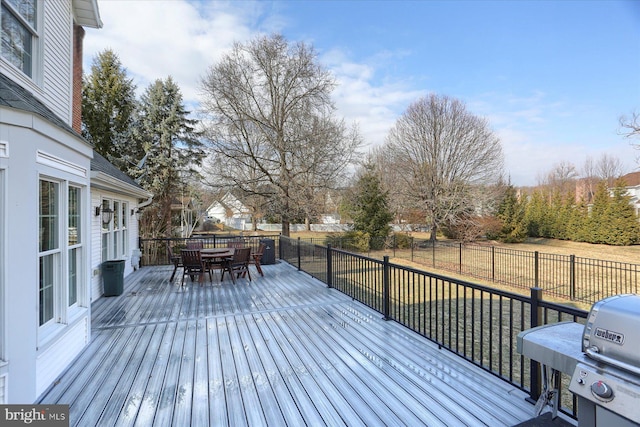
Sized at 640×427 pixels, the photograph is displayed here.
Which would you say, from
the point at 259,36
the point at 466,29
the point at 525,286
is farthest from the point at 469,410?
the point at 259,36

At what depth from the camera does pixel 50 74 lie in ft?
14.6

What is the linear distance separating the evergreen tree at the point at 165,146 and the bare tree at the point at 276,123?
3.83m

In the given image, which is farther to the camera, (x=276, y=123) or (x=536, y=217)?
(x=536, y=217)

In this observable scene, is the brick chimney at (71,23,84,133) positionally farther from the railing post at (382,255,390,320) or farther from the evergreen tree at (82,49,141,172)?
the evergreen tree at (82,49,141,172)

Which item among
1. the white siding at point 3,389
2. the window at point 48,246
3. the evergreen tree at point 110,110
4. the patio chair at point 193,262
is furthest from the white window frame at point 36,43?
the evergreen tree at point 110,110

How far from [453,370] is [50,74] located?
685 centimetres

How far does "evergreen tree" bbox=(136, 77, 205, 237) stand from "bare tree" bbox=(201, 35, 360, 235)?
3831 millimetres

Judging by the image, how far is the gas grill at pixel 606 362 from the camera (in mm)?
1385

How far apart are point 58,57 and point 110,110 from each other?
14361mm

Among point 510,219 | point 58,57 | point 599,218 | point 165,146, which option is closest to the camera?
point 58,57

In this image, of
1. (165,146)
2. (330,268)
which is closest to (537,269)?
(330,268)

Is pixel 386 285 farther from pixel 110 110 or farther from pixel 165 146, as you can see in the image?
pixel 110 110

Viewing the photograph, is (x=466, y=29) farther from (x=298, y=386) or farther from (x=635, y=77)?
(x=298, y=386)

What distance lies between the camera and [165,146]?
16.5 metres
